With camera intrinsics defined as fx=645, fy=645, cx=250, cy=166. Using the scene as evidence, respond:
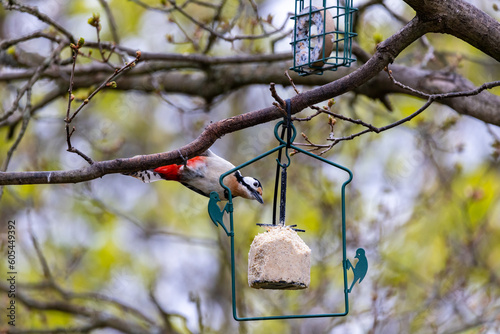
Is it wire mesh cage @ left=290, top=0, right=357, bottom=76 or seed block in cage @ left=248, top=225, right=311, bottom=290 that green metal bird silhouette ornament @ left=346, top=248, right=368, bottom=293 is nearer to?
seed block in cage @ left=248, top=225, right=311, bottom=290

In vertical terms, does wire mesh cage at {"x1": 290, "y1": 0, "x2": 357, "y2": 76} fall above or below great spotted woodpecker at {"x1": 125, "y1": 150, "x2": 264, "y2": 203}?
above

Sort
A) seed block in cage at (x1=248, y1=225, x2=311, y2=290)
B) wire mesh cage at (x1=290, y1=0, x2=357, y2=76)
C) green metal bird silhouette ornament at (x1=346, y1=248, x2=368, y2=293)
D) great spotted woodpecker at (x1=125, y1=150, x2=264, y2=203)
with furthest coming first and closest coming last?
great spotted woodpecker at (x1=125, y1=150, x2=264, y2=203) → wire mesh cage at (x1=290, y1=0, x2=357, y2=76) → green metal bird silhouette ornament at (x1=346, y1=248, x2=368, y2=293) → seed block in cage at (x1=248, y1=225, x2=311, y2=290)

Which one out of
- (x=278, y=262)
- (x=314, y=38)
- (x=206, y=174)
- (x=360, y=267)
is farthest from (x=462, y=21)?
(x=206, y=174)

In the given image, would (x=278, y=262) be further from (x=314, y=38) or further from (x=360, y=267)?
(x=314, y=38)

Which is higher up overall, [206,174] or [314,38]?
[314,38]

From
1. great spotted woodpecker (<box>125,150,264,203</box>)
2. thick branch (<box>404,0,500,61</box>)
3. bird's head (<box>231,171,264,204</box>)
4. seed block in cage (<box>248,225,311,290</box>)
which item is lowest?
seed block in cage (<box>248,225,311,290</box>)

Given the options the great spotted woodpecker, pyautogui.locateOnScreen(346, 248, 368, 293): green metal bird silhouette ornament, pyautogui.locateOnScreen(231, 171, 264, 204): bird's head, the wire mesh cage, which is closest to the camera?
pyautogui.locateOnScreen(346, 248, 368, 293): green metal bird silhouette ornament

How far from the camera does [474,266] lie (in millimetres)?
6164

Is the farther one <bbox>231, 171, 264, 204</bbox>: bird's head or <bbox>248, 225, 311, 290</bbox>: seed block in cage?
<bbox>231, 171, 264, 204</bbox>: bird's head

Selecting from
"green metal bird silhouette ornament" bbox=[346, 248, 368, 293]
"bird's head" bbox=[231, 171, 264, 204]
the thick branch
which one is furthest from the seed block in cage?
the thick branch

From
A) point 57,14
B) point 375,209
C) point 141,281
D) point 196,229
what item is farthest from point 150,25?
point 375,209

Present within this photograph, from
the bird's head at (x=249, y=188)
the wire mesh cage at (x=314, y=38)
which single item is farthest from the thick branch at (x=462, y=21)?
the bird's head at (x=249, y=188)

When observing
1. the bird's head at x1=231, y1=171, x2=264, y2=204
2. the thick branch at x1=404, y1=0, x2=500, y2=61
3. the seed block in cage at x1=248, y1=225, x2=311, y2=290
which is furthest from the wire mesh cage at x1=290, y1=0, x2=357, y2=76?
the seed block in cage at x1=248, y1=225, x2=311, y2=290

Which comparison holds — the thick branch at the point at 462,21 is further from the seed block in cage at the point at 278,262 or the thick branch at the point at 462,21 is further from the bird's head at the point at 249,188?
the bird's head at the point at 249,188
